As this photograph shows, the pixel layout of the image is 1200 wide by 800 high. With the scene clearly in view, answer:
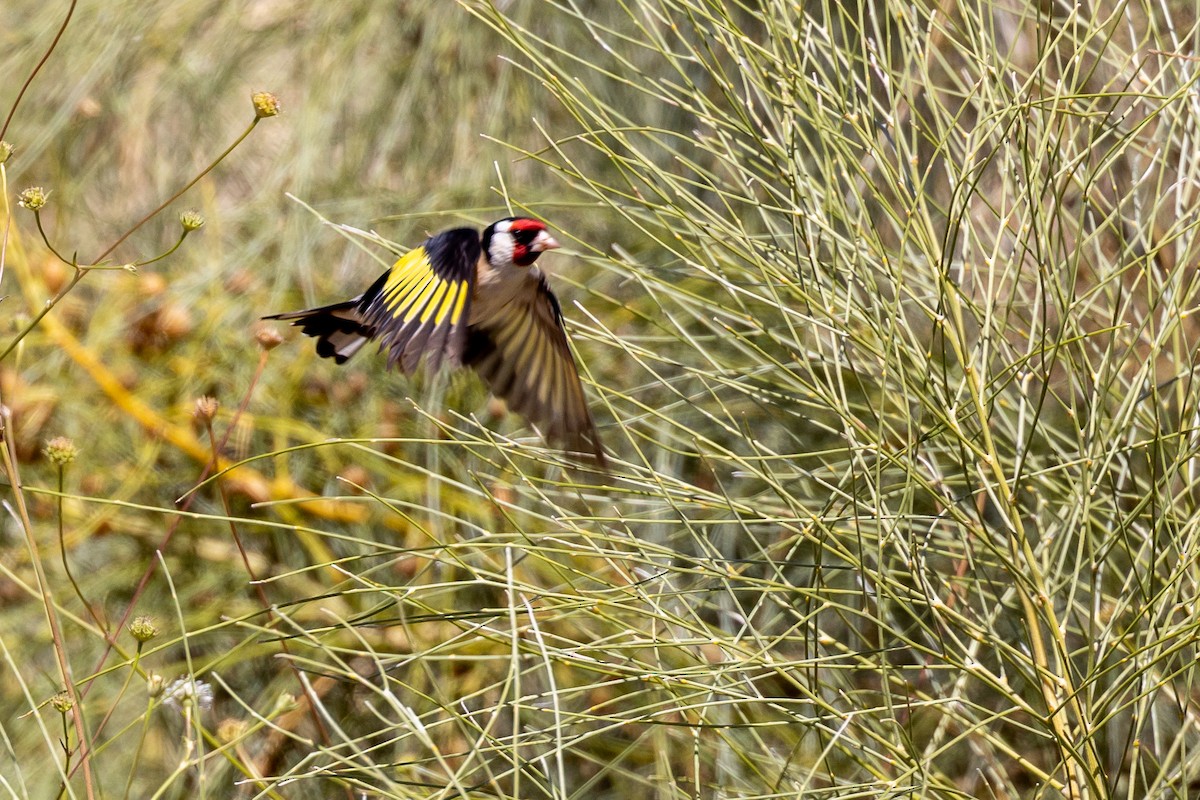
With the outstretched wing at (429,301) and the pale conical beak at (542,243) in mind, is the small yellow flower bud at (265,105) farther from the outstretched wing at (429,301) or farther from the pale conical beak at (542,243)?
the pale conical beak at (542,243)

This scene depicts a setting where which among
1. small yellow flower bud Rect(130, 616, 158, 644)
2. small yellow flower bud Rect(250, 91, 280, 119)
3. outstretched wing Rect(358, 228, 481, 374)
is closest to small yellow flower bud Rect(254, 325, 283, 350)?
outstretched wing Rect(358, 228, 481, 374)

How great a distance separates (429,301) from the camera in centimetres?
136

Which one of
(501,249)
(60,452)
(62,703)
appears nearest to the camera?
(62,703)

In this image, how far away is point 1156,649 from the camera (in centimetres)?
101

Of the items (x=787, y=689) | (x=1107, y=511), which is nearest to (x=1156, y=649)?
(x=1107, y=511)

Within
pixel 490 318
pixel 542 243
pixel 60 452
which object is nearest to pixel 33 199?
pixel 60 452

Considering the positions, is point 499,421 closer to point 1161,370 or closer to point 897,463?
point 1161,370

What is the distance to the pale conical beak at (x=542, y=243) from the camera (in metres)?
1.57

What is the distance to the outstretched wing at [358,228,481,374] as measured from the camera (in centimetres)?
131

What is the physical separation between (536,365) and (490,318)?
11 centimetres

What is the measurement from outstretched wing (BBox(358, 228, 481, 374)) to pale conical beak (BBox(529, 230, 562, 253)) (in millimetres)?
130

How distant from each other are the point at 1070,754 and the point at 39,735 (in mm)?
1667

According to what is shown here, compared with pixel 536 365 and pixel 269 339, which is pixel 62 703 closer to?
pixel 269 339

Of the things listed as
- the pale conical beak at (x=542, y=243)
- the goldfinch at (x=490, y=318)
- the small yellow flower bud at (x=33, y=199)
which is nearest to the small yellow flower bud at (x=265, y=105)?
the small yellow flower bud at (x=33, y=199)
